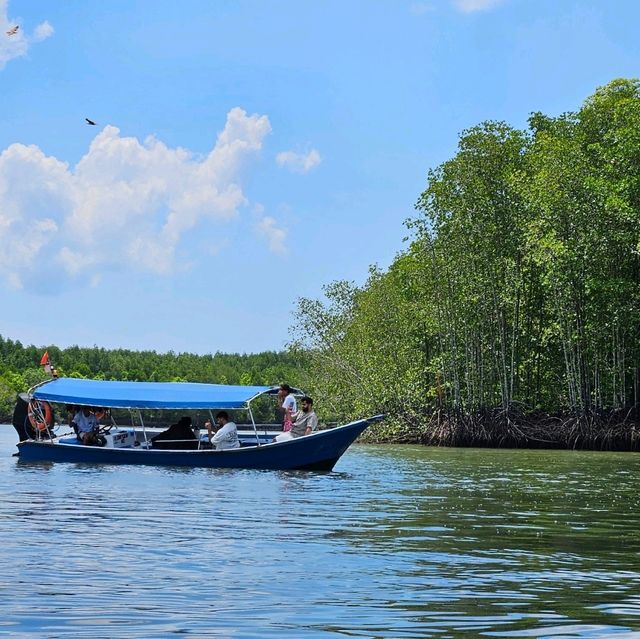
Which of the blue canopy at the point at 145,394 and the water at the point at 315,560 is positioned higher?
the blue canopy at the point at 145,394

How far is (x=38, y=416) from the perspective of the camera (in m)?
26.0

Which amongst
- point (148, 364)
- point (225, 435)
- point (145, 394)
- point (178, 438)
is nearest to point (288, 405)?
point (225, 435)

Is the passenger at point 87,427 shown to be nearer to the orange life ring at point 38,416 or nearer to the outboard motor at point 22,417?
the orange life ring at point 38,416

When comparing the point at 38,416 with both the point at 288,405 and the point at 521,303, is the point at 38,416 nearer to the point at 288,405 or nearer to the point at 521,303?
the point at 288,405

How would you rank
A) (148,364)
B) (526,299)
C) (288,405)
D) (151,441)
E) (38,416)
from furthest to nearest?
(148,364) → (526,299) → (38,416) → (151,441) → (288,405)

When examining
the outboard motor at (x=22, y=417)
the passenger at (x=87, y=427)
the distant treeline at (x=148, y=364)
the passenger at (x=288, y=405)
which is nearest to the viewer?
the passenger at (x=288, y=405)

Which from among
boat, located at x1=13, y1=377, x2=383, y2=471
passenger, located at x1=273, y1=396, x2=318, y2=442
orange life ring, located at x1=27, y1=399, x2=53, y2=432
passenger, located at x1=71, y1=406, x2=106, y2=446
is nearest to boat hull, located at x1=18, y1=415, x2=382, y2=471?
boat, located at x1=13, y1=377, x2=383, y2=471

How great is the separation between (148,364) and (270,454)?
136228 millimetres

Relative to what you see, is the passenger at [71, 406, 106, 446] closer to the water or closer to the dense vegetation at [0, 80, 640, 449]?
the water

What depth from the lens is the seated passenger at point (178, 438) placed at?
25.1 meters

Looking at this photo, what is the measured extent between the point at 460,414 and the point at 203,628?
36.8m

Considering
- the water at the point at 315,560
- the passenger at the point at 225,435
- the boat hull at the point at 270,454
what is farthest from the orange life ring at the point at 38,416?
the water at the point at 315,560

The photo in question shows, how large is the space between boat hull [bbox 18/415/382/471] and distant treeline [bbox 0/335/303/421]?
11764 cm

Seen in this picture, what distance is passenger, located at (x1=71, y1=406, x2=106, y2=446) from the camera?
25.4m
